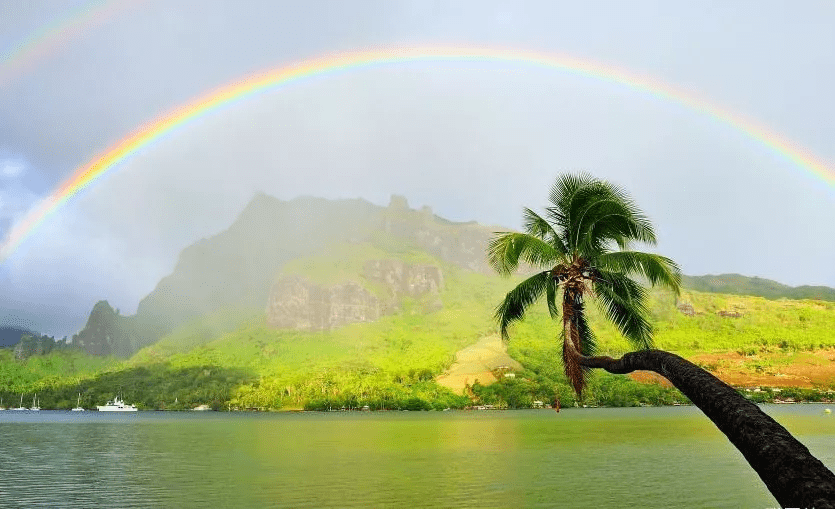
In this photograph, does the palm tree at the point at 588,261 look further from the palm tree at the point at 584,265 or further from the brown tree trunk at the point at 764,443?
the brown tree trunk at the point at 764,443

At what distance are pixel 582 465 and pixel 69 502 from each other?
40.5 meters

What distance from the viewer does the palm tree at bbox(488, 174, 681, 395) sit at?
19.5 metres

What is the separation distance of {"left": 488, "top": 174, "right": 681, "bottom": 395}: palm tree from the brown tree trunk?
28.0ft

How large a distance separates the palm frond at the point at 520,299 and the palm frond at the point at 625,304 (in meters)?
1.94

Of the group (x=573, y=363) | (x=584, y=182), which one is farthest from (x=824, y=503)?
(x=584, y=182)

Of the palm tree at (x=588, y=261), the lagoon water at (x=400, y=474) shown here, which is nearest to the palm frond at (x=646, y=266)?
the palm tree at (x=588, y=261)

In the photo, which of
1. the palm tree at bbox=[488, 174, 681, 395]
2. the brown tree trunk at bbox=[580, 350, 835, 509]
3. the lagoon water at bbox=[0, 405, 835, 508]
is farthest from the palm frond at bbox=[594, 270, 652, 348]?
the lagoon water at bbox=[0, 405, 835, 508]

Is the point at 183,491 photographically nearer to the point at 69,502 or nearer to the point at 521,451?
the point at 69,502

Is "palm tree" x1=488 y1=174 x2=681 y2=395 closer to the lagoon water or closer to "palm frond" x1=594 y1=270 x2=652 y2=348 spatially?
"palm frond" x1=594 y1=270 x2=652 y2=348

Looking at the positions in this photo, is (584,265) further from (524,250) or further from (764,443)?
(764,443)

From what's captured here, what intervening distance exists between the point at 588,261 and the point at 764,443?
12884 millimetres

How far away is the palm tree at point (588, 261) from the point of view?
19484mm

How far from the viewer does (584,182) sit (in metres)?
22.2

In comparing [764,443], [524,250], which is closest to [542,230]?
[524,250]
